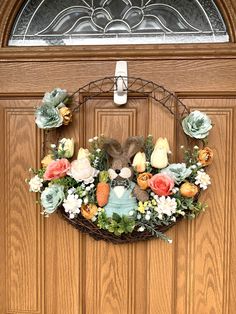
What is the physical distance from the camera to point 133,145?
4.43ft

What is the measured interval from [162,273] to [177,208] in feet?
0.85

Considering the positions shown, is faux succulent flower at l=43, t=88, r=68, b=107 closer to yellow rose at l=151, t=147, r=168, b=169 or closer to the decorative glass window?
the decorative glass window

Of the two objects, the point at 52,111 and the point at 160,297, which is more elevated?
the point at 52,111

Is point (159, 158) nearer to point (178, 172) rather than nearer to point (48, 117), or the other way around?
point (178, 172)

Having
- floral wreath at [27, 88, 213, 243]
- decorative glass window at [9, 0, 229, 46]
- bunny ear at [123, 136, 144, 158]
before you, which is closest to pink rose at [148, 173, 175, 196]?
floral wreath at [27, 88, 213, 243]

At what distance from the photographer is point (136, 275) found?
1.48 meters

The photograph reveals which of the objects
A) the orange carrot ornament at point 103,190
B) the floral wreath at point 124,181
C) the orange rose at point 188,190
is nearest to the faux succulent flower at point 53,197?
the floral wreath at point 124,181

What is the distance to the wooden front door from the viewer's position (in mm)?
1427

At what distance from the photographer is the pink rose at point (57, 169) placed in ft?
4.36

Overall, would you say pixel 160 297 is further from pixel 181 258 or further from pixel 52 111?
pixel 52 111

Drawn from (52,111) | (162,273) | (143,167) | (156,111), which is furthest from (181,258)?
(52,111)

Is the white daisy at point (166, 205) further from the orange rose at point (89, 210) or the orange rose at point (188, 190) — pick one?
the orange rose at point (89, 210)

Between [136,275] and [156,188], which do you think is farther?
[136,275]

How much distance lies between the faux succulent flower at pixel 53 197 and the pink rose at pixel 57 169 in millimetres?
33
